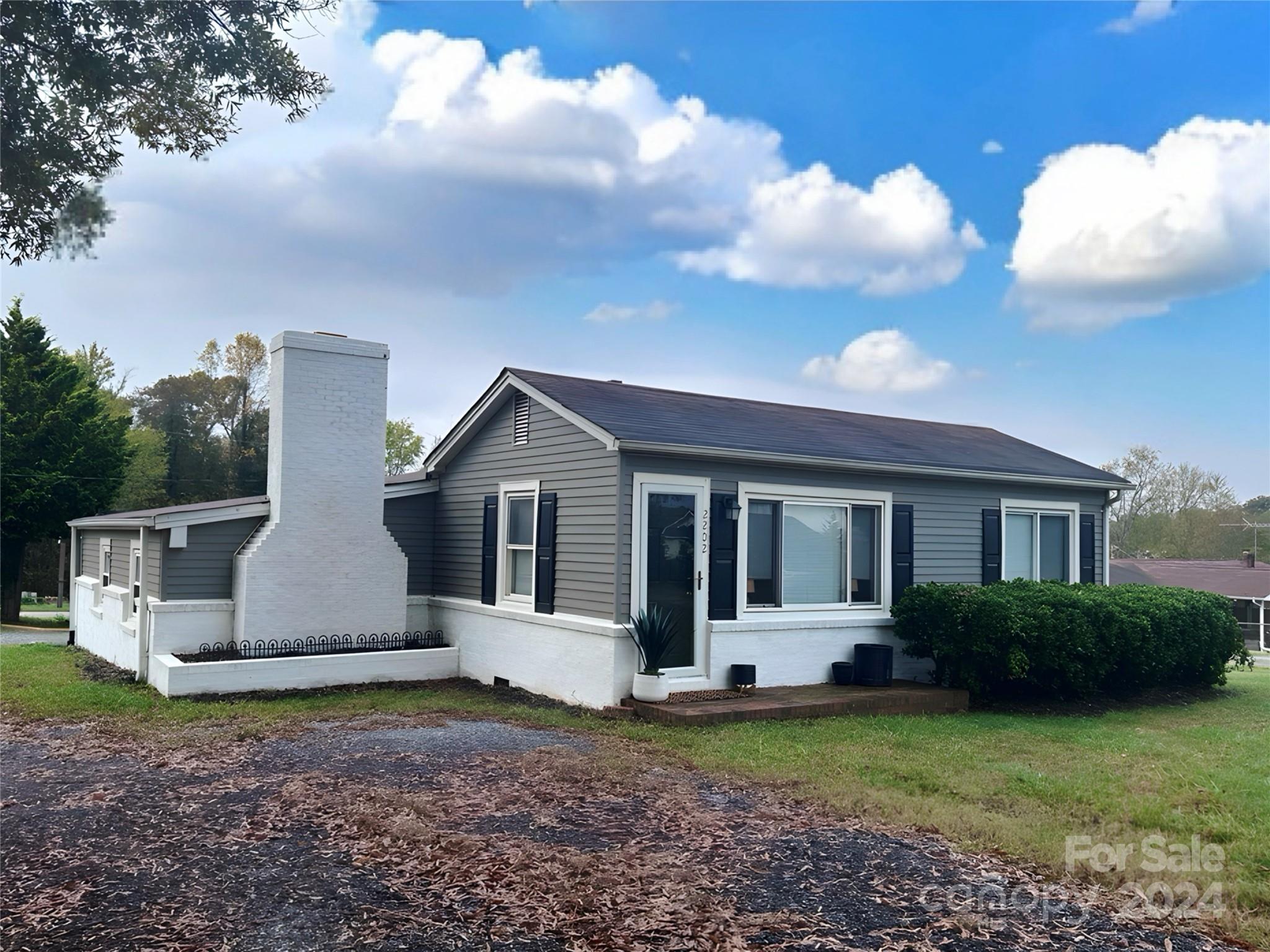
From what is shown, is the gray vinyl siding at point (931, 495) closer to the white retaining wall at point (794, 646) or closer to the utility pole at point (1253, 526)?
the white retaining wall at point (794, 646)

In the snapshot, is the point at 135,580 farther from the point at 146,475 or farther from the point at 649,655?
the point at 146,475

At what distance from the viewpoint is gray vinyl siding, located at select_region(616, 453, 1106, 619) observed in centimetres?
1005

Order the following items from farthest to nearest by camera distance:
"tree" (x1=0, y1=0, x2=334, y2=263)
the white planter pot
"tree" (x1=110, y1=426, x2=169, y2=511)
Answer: "tree" (x1=110, y1=426, x2=169, y2=511) < the white planter pot < "tree" (x1=0, y1=0, x2=334, y2=263)

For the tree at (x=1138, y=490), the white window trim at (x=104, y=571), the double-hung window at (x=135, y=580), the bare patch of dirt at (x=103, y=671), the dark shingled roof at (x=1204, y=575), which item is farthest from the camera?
the tree at (x=1138, y=490)

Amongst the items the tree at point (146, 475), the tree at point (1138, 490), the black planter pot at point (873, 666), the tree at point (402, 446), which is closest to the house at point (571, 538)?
the black planter pot at point (873, 666)

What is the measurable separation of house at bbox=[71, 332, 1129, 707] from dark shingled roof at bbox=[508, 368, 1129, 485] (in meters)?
0.06

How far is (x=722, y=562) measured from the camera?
10.1m

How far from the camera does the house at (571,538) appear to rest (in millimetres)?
9938

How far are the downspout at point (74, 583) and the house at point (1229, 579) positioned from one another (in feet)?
103

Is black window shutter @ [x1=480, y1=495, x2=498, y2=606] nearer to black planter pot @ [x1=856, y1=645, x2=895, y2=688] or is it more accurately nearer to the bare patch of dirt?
the bare patch of dirt

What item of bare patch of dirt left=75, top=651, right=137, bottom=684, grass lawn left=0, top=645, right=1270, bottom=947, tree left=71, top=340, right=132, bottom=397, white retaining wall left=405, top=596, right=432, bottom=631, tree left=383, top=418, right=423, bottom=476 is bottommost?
bare patch of dirt left=75, top=651, right=137, bottom=684

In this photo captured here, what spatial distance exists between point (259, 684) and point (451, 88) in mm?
6941

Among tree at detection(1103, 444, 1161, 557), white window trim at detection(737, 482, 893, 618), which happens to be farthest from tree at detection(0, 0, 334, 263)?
tree at detection(1103, 444, 1161, 557)

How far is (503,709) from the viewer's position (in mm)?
9719
